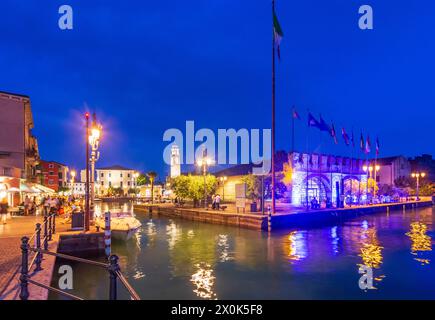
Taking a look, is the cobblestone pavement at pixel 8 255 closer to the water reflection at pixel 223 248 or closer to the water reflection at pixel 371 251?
the water reflection at pixel 223 248

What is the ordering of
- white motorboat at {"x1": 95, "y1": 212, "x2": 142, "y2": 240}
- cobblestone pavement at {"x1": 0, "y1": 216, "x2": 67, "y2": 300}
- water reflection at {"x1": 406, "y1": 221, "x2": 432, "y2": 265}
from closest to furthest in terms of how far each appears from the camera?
1. cobblestone pavement at {"x1": 0, "y1": 216, "x2": 67, "y2": 300}
2. water reflection at {"x1": 406, "y1": 221, "x2": 432, "y2": 265}
3. white motorboat at {"x1": 95, "y1": 212, "x2": 142, "y2": 240}

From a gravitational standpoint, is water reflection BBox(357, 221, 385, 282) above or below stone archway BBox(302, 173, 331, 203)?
below

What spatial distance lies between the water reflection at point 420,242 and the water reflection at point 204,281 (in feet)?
32.2

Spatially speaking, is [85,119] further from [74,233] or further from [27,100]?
[27,100]

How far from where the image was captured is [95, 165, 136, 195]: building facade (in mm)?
146625

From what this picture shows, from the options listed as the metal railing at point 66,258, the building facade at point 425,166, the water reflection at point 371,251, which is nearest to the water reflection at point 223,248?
the water reflection at point 371,251

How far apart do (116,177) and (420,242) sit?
13619cm

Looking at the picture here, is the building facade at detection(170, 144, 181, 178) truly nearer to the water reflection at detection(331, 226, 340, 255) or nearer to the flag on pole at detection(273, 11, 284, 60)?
the flag on pole at detection(273, 11, 284, 60)

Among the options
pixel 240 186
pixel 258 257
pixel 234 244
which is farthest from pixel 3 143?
pixel 258 257

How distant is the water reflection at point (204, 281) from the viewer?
39.3ft

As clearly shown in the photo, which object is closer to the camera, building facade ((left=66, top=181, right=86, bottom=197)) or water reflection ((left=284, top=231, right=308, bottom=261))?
water reflection ((left=284, top=231, right=308, bottom=261))

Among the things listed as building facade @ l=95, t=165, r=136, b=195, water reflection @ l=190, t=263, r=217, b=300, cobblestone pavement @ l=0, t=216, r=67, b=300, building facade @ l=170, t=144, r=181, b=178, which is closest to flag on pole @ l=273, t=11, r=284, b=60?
water reflection @ l=190, t=263, r=217, b=300

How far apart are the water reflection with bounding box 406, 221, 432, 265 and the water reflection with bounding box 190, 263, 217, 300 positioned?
980 cm
